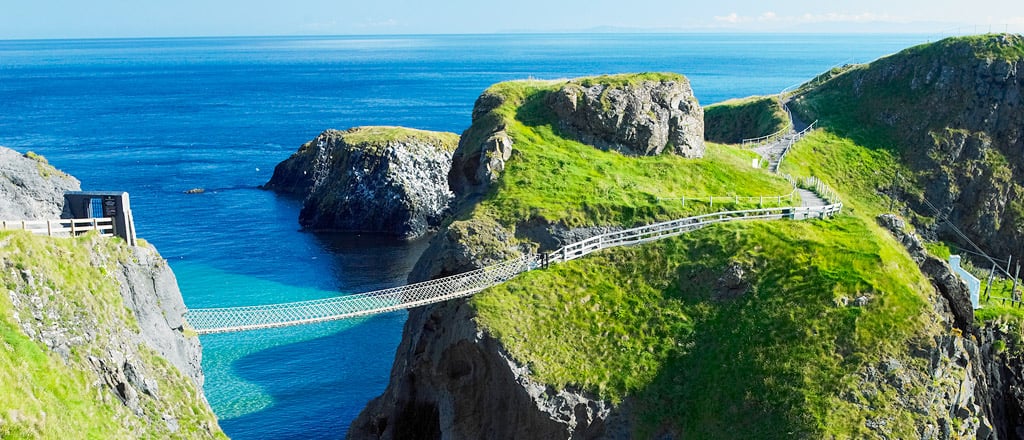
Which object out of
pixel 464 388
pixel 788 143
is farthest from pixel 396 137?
pixel 464 388

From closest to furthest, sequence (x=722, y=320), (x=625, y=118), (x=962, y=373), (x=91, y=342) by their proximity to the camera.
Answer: (x=91, y=342) < (x=962, y=373) < (x=722, y=320) < (x=625, y=118)

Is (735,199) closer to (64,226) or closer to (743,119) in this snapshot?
(64,226)

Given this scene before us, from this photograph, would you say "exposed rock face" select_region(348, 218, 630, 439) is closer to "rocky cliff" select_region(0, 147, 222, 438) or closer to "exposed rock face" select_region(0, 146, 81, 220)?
"rocky cliff" select_region(0, 147, 222, 438)

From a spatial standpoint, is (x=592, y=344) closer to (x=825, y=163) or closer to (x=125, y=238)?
(x=125, y=238)

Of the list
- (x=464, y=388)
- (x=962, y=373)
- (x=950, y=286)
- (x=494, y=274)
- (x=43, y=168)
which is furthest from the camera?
(x=950, y=286)

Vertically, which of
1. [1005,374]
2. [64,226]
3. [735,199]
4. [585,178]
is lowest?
[1005,374]

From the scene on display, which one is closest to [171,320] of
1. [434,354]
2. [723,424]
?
[434,354]
